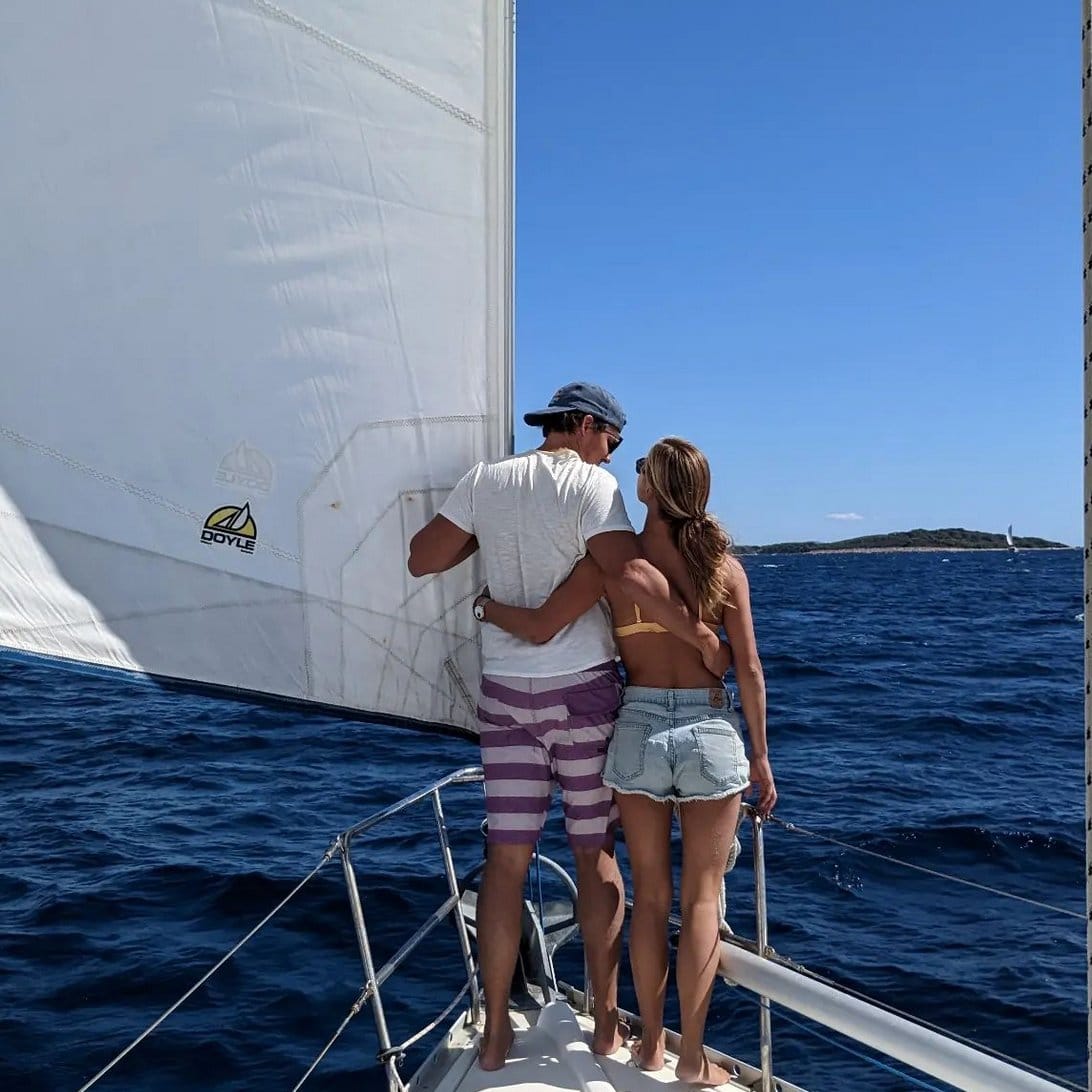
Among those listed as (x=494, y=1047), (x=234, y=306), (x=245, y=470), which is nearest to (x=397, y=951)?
(x=494, y=1047)

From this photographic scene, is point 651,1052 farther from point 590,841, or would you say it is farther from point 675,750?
point 675,750

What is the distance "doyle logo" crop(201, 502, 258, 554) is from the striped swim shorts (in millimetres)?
699

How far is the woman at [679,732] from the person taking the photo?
8.55ft

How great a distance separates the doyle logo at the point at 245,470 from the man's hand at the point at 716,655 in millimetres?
1156

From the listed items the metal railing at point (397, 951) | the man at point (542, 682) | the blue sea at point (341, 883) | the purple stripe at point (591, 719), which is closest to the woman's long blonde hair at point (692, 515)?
the man at point (542, 682)

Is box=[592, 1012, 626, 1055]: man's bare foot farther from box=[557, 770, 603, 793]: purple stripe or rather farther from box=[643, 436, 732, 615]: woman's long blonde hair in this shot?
box=[643, 436, 732, 615]: woman's long blonde hair

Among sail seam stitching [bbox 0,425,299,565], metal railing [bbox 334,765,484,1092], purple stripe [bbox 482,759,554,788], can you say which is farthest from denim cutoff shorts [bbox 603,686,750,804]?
sail seam stitching [bbox 0,425,299,565]

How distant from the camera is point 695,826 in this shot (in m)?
2.66

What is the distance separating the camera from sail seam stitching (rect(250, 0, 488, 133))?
2.46 metres

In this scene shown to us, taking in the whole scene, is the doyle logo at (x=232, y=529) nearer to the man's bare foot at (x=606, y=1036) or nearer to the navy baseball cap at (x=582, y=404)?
the navy baseball cap at (x=582, y=404)

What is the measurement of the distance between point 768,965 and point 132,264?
2299mm

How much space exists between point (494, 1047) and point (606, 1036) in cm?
30

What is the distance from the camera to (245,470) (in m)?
2.58

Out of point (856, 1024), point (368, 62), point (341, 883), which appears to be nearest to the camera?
point (856, 1024)
